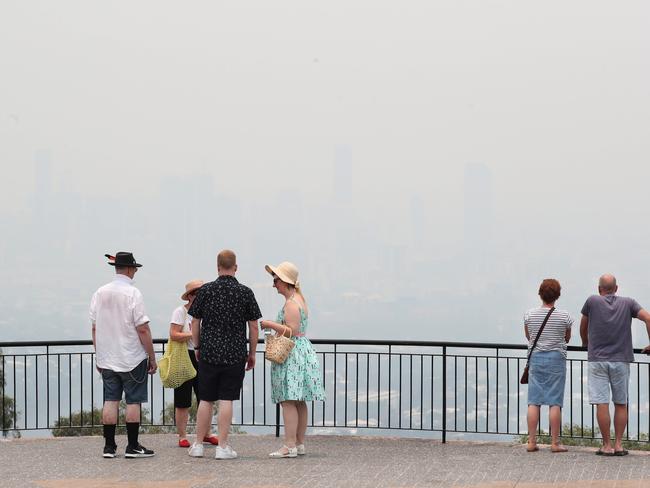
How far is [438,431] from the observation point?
12.0 metres

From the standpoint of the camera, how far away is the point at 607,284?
10.6 metres

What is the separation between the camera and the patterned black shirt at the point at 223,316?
9.80 metres

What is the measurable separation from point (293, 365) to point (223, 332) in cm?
75

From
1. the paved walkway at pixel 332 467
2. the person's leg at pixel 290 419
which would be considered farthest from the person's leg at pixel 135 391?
the person's leg at pixel 290 419

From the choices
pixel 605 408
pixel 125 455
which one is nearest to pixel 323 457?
pixel 125 455

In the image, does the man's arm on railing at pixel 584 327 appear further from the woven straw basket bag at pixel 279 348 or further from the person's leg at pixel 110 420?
the person's leg at pixel 110 420

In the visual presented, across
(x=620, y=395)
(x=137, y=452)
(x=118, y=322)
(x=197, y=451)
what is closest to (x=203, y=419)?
(x=197, y=451)

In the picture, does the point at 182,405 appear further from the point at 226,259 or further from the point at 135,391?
the point at 226,259

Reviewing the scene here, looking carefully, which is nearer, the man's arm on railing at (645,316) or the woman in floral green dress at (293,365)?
the woman in floral green dress at (293,365)

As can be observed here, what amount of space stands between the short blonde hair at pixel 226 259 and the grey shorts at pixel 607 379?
3738mm

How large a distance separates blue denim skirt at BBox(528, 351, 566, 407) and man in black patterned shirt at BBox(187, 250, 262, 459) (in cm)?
295

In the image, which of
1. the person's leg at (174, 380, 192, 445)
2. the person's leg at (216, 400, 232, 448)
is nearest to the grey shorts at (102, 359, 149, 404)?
the person's leg at (174, 380, 192, 445)

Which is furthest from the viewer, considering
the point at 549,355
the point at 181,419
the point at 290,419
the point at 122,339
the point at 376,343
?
the point at 376,343

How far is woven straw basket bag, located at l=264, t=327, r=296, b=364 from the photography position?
9.96m
